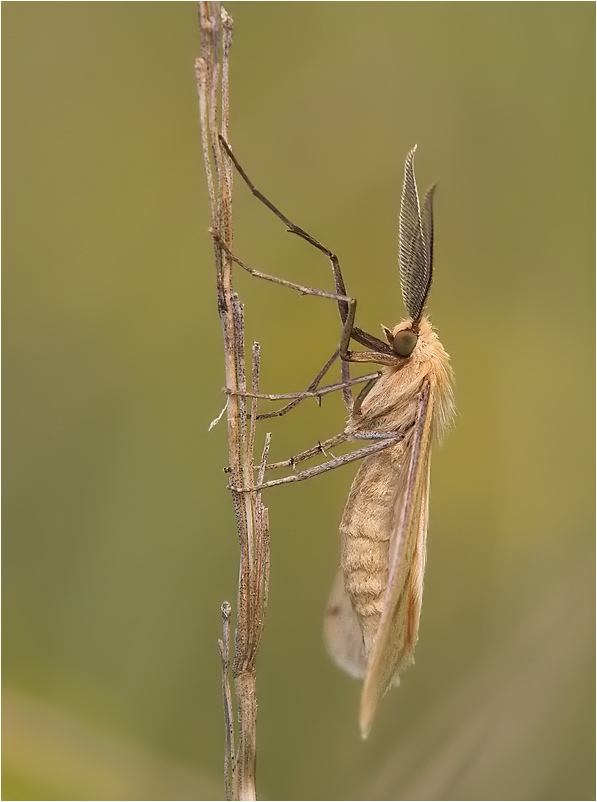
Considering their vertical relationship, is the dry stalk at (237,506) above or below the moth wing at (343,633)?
above

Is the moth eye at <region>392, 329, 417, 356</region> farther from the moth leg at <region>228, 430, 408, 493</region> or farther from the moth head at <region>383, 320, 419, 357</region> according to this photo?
the moth leg at <region>228, 430, 408, 493</region>

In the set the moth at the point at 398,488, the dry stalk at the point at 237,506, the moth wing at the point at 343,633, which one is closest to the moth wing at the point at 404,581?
the moth at the point at 398,488

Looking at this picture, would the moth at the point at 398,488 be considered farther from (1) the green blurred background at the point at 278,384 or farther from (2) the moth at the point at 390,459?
(1) the green blurred background at the point at 278,384

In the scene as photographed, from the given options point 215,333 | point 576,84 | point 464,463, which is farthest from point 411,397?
point 576,84

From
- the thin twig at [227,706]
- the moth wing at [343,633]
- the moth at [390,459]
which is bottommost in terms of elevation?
the moth wing at [343,633]

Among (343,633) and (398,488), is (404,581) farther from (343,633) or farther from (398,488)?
(343,633)

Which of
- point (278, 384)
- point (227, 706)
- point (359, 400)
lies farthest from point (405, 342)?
point (227, 706)
